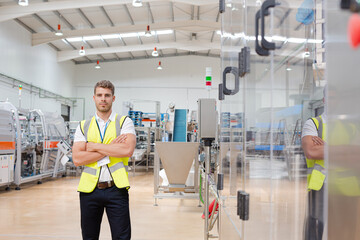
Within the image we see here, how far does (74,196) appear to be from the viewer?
6.89 m

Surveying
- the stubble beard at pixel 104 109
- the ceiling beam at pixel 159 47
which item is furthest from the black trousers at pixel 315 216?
the ceiling beam at pixel 159 47

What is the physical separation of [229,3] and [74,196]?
5.92 m

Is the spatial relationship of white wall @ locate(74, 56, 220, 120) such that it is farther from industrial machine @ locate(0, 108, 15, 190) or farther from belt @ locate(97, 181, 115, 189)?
belt @ locate(97, 181, 115, 189)

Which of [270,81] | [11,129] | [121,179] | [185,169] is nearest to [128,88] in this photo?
[11,129]

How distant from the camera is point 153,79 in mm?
17734

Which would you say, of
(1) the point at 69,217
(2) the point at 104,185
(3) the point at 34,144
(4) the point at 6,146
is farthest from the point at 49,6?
(2) the point at 104,185

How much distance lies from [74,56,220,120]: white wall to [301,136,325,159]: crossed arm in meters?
16.5

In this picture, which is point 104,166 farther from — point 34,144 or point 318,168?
point 34,144

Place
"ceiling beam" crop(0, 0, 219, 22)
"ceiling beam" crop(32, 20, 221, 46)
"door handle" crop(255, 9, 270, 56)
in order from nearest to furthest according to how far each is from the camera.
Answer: "door handle" crop(255, 9, 270, 56), "ceiling beam" crop(0, 0, 219, 22), "ceiling beam" crop(32, 20, 221, 46)

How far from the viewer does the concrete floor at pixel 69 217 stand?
4.12 metres

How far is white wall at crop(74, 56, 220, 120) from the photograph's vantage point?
17.6 metres

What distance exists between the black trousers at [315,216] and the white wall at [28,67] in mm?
11332

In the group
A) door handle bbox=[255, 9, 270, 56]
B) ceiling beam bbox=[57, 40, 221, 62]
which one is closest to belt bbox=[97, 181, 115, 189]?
door handle bbox=[255, 9, 270, 56]

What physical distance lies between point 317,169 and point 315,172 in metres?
0.02
